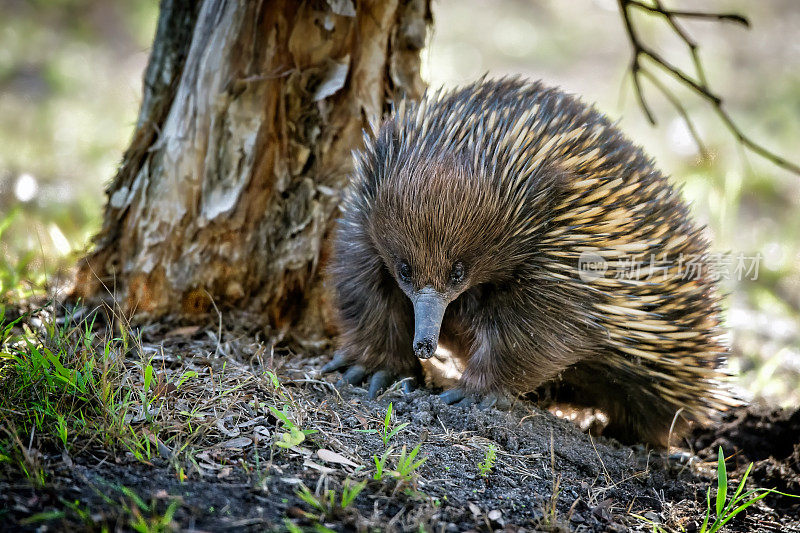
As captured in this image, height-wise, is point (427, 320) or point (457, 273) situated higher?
point (457, 273)

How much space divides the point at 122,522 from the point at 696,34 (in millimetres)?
11850

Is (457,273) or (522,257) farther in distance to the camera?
(522,257)

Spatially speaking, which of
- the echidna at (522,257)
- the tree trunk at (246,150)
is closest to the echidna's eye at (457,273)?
the echidna at (522,257)

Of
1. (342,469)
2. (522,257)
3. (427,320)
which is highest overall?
(522,257)

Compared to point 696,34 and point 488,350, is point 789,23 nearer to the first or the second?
point 696,34

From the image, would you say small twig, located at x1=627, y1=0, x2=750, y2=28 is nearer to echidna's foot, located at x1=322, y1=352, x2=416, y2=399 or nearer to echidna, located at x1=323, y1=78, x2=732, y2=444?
echidna, located at x1=323, y1=78, x2=732, y2=444

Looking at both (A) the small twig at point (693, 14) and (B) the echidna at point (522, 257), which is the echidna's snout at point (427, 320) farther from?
(A) the small twig at point (693, 14)

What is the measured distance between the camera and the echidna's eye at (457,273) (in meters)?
2.96

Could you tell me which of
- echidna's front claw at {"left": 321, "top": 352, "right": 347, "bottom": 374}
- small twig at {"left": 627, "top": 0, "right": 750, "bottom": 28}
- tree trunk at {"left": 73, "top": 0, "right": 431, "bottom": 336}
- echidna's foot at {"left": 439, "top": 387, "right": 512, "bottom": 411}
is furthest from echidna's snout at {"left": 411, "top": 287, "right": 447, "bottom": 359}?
small twig at {"left": 627, "top": 0, "right": 750, "bottom": 28}

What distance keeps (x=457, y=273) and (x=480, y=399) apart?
71 centimetres

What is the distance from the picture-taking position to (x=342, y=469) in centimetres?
250

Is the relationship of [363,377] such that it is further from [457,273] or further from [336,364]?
[457,273]

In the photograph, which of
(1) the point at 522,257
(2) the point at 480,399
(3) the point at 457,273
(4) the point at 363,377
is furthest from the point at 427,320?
(4) the point at 363,377

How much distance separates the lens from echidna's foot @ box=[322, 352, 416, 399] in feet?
11.4
